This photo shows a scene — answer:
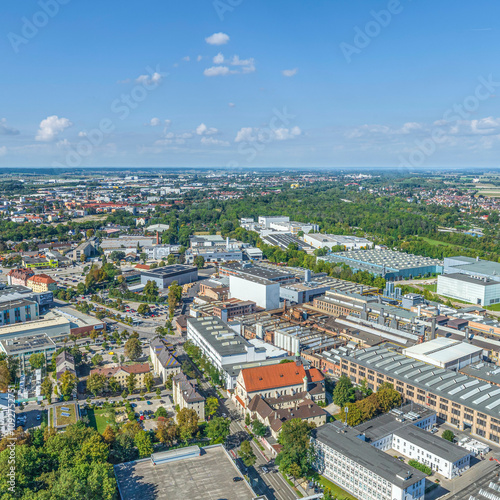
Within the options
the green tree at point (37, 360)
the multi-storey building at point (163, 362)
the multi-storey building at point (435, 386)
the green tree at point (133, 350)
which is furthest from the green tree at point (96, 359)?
the multi-storey building at point (435, 386)

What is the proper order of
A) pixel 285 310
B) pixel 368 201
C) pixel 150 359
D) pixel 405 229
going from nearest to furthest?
pixel 150 359
pixel 285 310
pixel 405 229
pixel 368 201

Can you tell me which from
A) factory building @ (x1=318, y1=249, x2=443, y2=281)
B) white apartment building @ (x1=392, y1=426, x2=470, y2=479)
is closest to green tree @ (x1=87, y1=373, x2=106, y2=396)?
white apartment building @ (x1=392, y1=426, x2=470, y2=479)

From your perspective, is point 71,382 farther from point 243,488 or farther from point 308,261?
point 308,261

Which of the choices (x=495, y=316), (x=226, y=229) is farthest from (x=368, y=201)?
(x=495, y=316)

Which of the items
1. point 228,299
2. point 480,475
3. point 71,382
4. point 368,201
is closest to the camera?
point 480,475

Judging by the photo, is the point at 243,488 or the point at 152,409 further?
the point at 152,409

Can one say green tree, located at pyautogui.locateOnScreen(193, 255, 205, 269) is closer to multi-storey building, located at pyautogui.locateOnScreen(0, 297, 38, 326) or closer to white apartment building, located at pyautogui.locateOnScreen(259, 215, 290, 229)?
multi-storey building, located at pyautogui.locateOnScreen(0, 297, 38, 326)

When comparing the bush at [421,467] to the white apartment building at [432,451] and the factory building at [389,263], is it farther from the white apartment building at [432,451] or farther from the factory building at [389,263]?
the factory building at [389,263]
